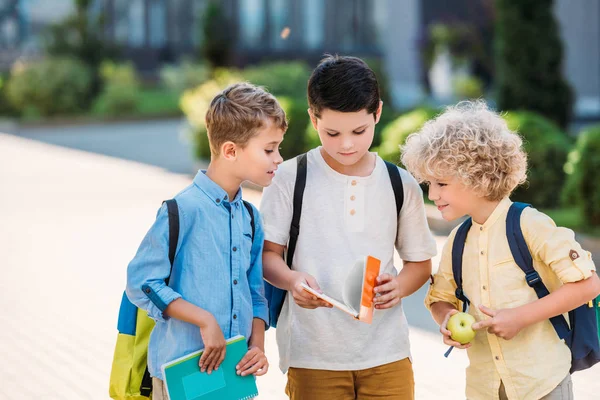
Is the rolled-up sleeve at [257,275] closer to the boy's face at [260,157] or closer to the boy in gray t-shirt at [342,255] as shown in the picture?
the boy in gray t-shirt at [342,255]

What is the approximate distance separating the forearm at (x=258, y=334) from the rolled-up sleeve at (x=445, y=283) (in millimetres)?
576

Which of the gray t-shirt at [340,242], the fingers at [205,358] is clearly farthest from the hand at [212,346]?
the gray t-shirt at [340,242]

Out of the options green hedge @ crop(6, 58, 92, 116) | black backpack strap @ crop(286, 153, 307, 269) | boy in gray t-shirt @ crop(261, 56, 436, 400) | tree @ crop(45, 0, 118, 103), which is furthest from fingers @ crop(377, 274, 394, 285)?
tree @ crop(45, 0, 118, 103)

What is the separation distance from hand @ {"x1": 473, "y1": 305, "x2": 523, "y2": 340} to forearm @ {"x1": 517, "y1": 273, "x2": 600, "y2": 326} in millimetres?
Result: 24

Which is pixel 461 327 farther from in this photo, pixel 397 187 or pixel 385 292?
pixel 397 187

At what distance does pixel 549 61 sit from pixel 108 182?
705 cm

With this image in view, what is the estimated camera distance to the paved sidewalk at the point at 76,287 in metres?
5.06

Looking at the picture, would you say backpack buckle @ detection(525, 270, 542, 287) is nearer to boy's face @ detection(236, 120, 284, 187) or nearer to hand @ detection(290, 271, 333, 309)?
hand @ detection(290, 271, 333, 309)

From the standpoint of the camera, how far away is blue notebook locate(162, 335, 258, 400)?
262 centimetres

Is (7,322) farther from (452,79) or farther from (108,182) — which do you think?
(452,79)

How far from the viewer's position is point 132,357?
114 inches

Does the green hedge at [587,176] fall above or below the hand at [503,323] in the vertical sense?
below

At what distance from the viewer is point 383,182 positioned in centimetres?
295

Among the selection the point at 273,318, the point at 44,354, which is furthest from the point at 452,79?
the point at 273,318
